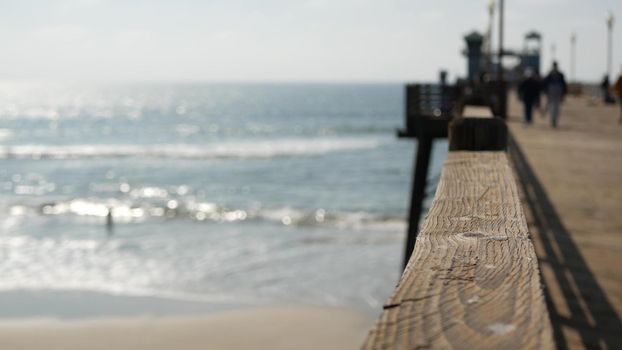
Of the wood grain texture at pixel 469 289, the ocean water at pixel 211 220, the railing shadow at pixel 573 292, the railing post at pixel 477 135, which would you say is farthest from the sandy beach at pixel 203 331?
the wood grain texture at pixel 469 289

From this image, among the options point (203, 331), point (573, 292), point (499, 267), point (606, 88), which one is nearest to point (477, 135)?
point (573, 292)

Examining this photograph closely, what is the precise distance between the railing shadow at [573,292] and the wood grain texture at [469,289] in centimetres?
210

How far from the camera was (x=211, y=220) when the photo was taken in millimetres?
25922

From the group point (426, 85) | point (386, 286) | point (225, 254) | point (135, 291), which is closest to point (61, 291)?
point (135, 291)

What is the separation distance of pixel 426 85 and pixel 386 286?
14.0 ft

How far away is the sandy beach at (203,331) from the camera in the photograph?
12.6m

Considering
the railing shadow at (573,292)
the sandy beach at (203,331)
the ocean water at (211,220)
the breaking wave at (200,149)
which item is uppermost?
the railing shadow at (573,292)

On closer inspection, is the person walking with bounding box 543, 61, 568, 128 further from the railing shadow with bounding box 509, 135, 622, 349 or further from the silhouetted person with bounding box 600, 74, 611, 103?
the silhouetted person with bounding box 600, 74, 611, 103

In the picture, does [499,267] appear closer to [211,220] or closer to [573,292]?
[573,292]

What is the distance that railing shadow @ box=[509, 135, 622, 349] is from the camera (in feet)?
14.9

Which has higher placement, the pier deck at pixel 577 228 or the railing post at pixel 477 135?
the railing post at pixel 477 135

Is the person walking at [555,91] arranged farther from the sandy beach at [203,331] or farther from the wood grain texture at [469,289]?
the wood grain texture at [469,289]

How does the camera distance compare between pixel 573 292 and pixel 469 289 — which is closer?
pixel 469 289

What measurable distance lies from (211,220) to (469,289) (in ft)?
81.4
